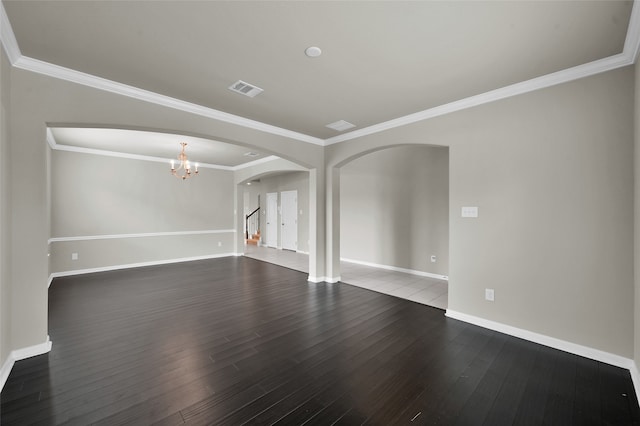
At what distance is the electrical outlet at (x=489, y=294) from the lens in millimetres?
3063

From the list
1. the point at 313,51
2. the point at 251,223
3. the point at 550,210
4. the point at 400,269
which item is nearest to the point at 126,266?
the point at 251,223

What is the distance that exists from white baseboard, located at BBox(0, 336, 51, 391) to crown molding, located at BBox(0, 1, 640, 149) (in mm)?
2606

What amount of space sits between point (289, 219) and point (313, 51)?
7249 mm

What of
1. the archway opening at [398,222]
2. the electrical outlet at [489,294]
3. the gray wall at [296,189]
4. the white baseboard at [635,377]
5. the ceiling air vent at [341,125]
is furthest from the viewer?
the gray wall at [296,189]

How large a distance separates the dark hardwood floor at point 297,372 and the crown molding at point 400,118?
272 cm

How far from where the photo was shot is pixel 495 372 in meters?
2.24

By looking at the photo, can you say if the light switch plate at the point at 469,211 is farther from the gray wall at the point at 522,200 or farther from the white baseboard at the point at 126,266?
the white baseboard at the point at 126,266

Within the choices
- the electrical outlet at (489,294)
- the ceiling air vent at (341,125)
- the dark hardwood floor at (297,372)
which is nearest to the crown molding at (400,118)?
the ceiling air vent at (341,125)

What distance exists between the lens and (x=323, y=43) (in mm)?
2156

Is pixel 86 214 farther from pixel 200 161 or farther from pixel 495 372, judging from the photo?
pixel 495 372

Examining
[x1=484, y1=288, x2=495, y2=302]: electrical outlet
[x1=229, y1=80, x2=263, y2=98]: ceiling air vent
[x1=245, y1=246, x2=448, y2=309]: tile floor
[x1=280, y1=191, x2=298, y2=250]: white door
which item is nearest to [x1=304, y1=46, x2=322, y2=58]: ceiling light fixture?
[x1=229, y1=80, x2=263, y2=98]: ceiling air vent

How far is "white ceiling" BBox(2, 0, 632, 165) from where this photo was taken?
1797 mm

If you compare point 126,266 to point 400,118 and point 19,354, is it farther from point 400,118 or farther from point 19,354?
point 400,118

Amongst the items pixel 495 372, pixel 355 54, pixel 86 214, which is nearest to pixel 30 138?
pixel 355 54
